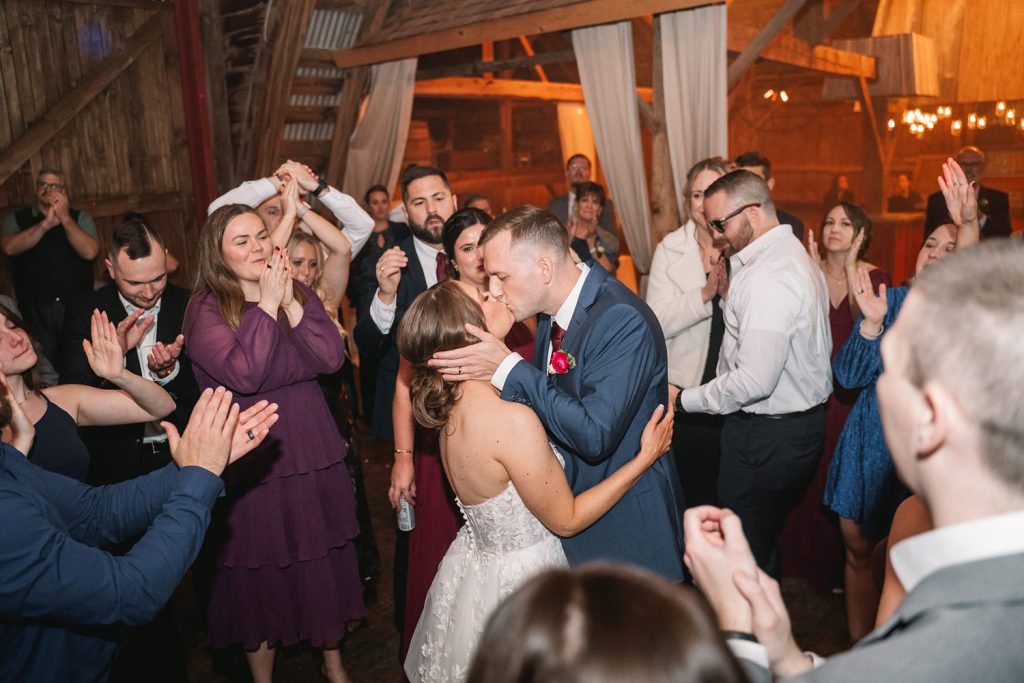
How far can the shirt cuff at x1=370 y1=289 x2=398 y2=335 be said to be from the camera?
3.11m

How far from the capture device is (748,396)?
2600mm

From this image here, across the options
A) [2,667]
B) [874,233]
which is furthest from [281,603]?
[874,233]

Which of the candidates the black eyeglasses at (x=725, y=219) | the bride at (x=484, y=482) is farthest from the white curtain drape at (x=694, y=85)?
the bride at (x=484, y=482)

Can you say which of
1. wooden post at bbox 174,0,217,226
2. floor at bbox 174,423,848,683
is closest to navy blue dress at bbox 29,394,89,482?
floor at bbox 174,423,848,683

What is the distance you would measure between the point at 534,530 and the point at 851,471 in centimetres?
124

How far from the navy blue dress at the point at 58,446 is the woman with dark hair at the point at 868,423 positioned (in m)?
2.40

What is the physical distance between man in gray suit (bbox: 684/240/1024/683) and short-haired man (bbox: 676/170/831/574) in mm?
1699

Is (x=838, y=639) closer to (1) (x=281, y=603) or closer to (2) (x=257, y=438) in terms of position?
(1) (x=281, y=603)

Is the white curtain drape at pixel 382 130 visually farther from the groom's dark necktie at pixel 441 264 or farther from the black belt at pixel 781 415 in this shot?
the black belt at pixel 781 415

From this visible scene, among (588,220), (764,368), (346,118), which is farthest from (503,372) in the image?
(346,118)

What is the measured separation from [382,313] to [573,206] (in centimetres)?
229

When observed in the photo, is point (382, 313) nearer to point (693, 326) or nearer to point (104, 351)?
point (104, 351)

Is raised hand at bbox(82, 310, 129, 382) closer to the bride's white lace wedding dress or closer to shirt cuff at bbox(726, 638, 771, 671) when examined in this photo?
the bride's white lace wedding dress

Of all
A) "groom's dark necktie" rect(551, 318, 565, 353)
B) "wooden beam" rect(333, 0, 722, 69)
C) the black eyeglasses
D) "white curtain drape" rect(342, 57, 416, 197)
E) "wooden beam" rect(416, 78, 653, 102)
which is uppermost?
"wooden beam" rect(416, 78, 653, 102)
